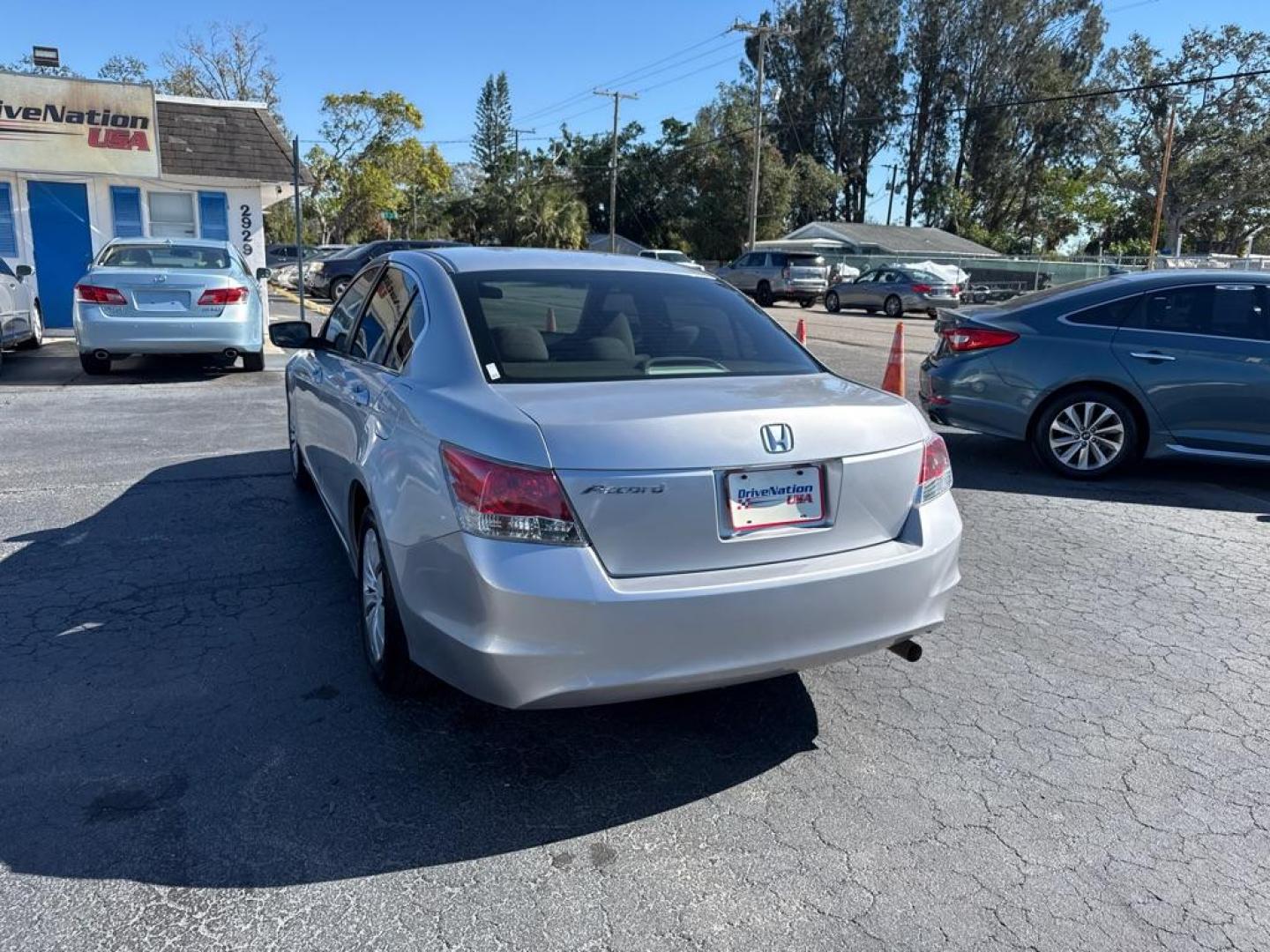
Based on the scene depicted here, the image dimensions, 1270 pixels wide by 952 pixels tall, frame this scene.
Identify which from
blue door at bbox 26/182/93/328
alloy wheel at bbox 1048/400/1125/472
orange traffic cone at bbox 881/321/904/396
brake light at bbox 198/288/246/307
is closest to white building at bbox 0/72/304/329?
blue door at bbox 26/182/93/328

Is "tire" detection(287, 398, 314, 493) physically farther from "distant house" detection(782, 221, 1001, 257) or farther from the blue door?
"distant house" detection(782, 221, 1001, 257)

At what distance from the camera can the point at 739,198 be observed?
58.1 meters

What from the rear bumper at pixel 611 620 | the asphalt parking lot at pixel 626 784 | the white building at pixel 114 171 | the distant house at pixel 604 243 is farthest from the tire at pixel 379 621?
the distant house at pixel 604 243

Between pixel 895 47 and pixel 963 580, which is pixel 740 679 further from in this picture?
pixel 895 47

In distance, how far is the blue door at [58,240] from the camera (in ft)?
51.4

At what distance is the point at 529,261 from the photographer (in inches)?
160

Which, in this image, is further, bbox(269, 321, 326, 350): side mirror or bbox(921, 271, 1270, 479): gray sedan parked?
bbox(921, 271, 1270, 479): gray sedan parked

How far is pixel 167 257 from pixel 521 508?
10.1 meters

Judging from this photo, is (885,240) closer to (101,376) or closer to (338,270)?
(338,270)

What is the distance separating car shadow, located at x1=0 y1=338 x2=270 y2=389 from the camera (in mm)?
10695

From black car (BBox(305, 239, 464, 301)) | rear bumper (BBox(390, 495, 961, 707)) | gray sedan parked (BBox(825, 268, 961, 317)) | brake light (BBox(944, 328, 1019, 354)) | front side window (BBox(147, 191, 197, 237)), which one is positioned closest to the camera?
rear bumper (BBox(390, 495, 961, 707))

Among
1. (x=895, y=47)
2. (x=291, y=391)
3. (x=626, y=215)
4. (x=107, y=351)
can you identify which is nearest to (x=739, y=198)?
(x=626, y=215)

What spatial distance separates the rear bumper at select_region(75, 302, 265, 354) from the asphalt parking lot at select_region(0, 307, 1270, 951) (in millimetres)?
5806

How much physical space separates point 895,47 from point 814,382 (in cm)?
7352
